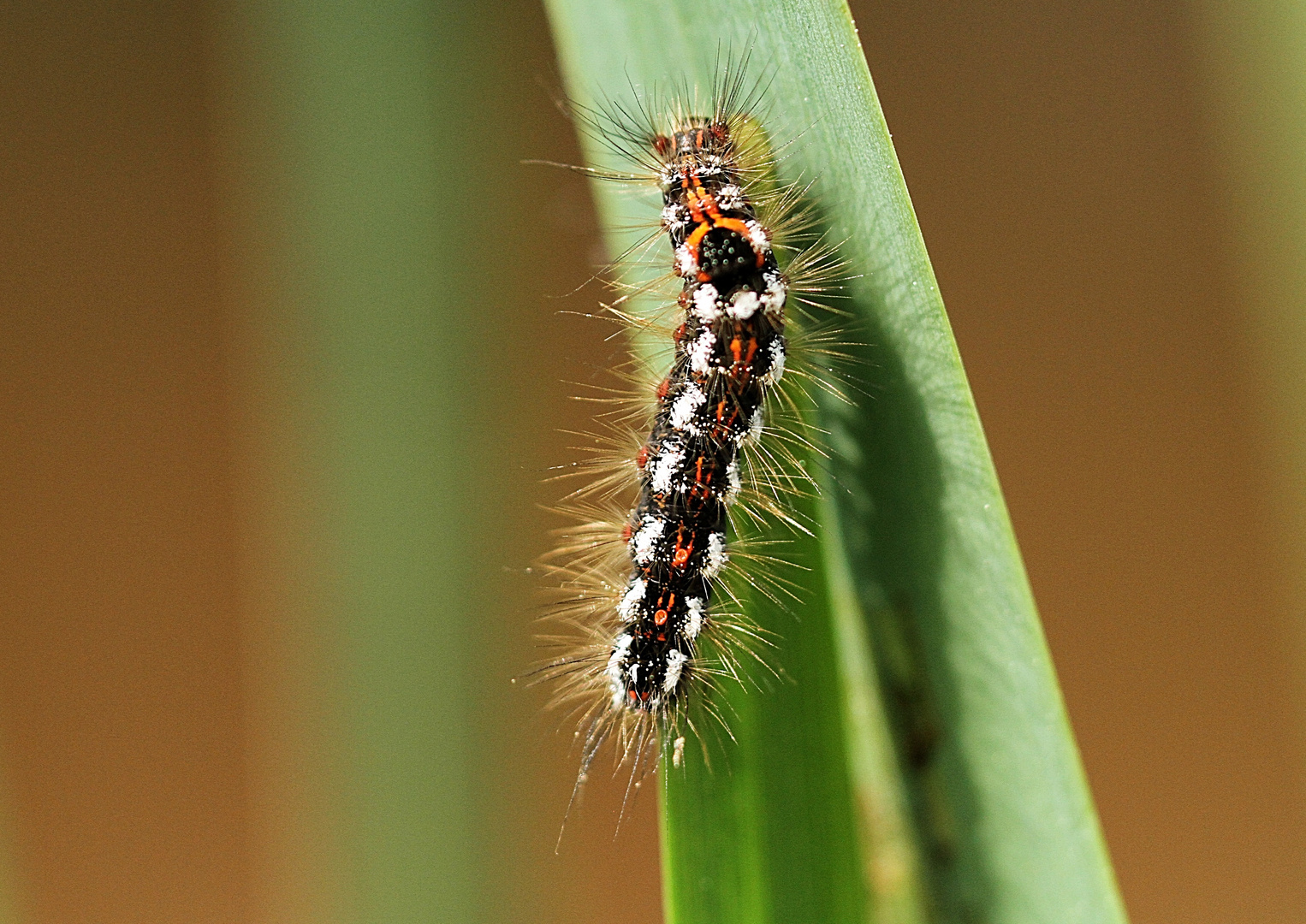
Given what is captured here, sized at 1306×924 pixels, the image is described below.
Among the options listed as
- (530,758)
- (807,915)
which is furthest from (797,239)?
(530,758)

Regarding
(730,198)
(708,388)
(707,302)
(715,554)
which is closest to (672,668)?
(715,554)

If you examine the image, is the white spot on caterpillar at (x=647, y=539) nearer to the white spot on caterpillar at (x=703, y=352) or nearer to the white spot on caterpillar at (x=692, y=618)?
the white spot on caterpillar at (x=692, y=618)

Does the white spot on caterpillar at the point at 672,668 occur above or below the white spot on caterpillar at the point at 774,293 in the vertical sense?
below

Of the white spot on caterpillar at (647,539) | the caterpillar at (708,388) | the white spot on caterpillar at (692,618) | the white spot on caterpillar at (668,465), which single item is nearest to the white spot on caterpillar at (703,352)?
the caterpillar at (708,388)

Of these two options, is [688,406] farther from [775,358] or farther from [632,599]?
[632,599]

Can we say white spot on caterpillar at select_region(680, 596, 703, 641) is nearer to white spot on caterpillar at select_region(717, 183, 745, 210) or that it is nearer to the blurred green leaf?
the blurred green leaf

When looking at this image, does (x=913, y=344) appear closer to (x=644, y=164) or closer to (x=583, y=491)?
(x=644, y=164)

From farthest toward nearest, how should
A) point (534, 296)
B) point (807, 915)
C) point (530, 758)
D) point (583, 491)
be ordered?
point (534, 296)
point (530, 758)
point (583, 491)
point (807, 915)
